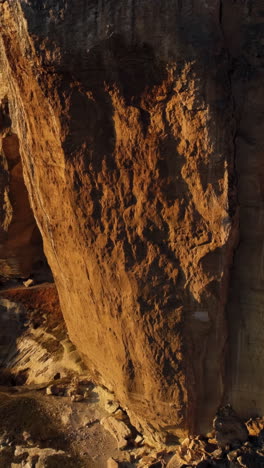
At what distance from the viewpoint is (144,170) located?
6.97 m

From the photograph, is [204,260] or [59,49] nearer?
[59,49]

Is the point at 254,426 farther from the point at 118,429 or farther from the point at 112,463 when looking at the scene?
the point at 118,429

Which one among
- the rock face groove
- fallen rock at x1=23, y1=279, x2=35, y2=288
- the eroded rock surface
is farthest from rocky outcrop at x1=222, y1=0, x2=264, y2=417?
fallen rock at x1=23, y1=279, x2=35, y2=288

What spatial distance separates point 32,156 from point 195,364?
4.46 m

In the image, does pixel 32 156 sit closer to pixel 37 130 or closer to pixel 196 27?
pixel 37 130

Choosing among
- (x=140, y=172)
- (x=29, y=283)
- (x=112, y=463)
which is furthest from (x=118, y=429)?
(x=29, y=283)

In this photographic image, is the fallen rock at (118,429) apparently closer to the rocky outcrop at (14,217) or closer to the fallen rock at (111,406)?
the fallen rock at (111,406)

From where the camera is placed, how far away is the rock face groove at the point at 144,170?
243 inches

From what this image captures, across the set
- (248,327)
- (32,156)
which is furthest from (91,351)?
(32,156)

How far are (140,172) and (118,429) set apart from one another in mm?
4803

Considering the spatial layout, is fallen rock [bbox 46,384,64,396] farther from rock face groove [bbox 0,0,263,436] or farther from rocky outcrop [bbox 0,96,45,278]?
rocky outcrop [bbox 0,96,45,278]

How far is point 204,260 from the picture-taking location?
7.04m

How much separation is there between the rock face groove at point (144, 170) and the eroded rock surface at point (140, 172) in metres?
0.02

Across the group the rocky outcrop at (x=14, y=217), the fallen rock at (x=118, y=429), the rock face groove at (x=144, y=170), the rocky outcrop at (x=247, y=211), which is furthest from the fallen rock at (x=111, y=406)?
the rocky outcrop at (x=14, y=217)
